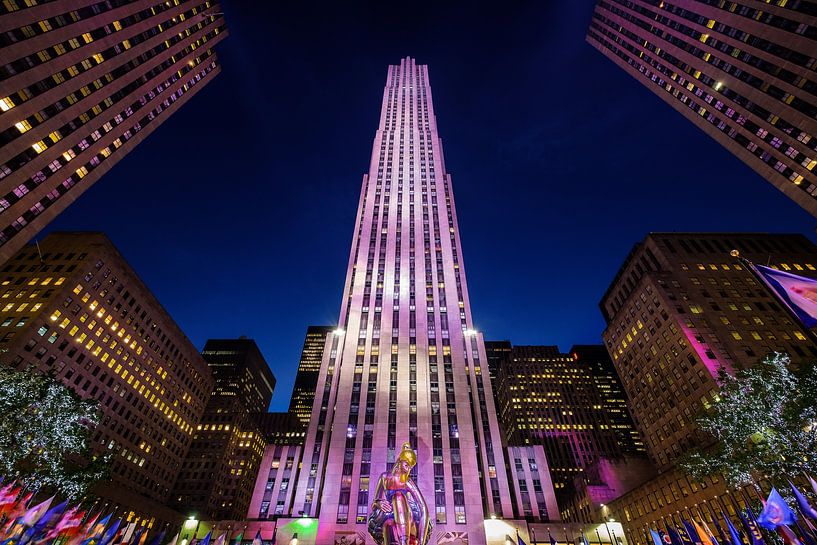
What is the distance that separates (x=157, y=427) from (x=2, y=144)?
256ft

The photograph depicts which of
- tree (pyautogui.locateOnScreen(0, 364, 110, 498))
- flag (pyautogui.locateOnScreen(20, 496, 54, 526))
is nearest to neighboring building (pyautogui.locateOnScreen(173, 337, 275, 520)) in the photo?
tree (pyautogui.locateOnScreen(0, 364, 110, 498))

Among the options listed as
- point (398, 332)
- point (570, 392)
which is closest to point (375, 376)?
point (398, 332)

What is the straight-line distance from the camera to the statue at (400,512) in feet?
48.2

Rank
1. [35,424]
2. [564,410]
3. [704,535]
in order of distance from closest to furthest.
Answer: [704,535], [35,424], [564,410]

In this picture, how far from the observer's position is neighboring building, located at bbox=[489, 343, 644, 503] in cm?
13750

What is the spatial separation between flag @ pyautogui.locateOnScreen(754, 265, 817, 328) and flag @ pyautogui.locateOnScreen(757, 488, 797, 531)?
27.1 ft

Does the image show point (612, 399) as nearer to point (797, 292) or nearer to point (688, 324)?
point (688, 324)

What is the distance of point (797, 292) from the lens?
53.7ft

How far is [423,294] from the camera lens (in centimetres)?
6975

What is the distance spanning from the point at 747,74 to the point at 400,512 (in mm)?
73140

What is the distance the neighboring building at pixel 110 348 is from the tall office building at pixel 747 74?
11294cm

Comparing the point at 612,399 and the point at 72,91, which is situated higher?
the point at 612,399

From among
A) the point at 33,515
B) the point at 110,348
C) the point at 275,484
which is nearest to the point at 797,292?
the point at 33,515

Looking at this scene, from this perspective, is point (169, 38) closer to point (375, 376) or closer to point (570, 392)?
point (375, 376)
